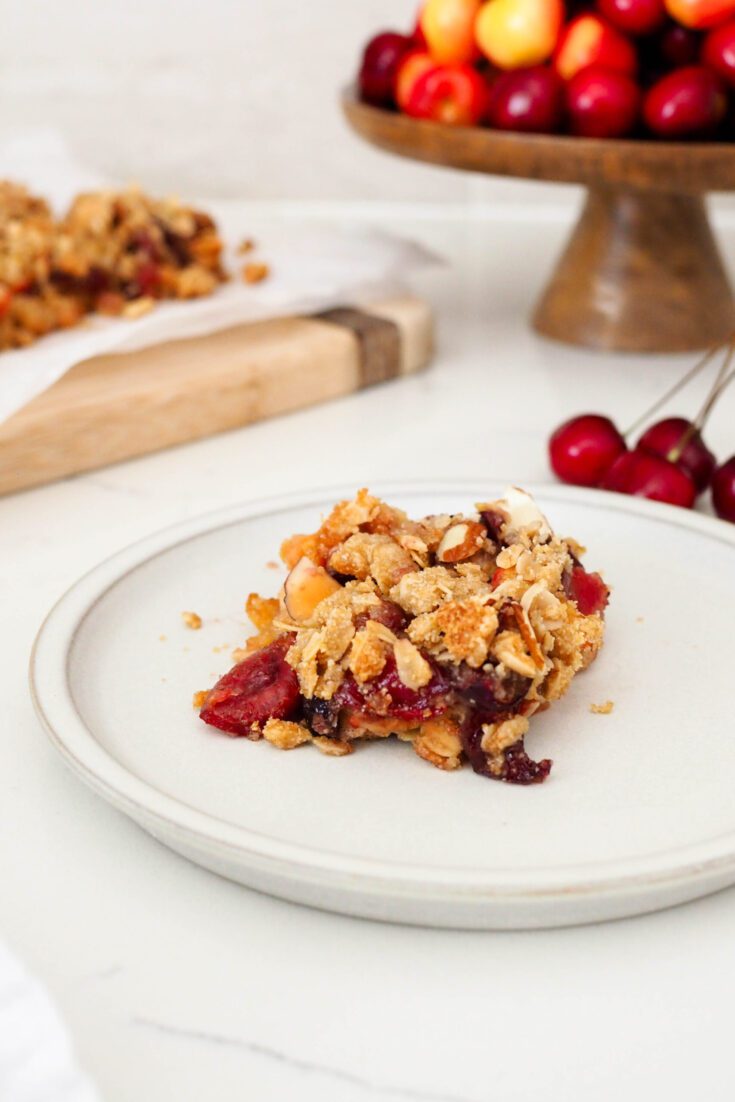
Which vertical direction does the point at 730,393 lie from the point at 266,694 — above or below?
below

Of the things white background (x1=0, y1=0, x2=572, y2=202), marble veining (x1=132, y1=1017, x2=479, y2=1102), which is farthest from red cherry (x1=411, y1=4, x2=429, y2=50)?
marble veining (x1=132, y1=1017, x2=479, y2=1102)

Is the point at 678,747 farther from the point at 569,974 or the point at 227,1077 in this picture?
the point at 227,1077

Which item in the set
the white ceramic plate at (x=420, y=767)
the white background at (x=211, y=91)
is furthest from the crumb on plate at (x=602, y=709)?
the white background at (x=211, y=91)

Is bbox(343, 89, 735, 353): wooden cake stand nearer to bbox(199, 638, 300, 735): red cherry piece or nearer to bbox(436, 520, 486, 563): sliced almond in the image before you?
bbox(436, 520, 486, 563): sliced almond

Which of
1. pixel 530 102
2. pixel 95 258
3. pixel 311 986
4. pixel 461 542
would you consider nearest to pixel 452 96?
pixel 530 102

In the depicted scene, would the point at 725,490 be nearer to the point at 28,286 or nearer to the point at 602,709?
the point at 602,709

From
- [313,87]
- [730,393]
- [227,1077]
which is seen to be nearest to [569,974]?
[227,1077]
